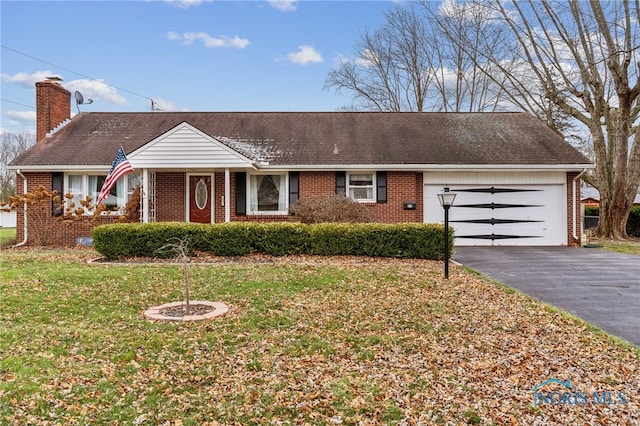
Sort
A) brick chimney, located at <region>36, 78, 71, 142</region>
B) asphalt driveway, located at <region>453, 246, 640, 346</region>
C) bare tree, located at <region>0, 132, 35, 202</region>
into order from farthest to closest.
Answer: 1. bare tree, located at <region>0, 132, 35, 202</region>
2. brick chimney, located at <region>36, 78, 71, 142</region>
3. asphalt driveway, located at <region>453, 246, 640, 346</region>

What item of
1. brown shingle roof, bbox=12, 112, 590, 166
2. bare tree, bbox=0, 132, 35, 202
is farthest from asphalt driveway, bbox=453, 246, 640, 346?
bare tree, bbox=0, 132, 35, 202

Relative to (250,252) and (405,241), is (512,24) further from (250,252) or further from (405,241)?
(250,252)

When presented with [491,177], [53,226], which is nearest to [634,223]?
[491,177]

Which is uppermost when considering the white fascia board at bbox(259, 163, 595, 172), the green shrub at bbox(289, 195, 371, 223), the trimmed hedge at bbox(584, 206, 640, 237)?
the white fascia board at bbox(259, 163, 595, 172)

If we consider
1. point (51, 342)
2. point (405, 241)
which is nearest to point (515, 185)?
point (405, 241)

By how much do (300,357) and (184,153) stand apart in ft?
31.0

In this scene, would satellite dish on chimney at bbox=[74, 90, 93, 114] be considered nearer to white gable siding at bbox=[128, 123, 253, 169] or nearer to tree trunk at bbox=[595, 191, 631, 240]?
white gable siding at bbox=[128, 123, 253, 169]

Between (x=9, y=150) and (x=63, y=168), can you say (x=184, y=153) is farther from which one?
(x=9, y=150)

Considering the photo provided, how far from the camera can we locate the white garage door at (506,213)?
47.6 ft

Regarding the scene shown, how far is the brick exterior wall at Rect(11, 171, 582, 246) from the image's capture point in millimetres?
14203

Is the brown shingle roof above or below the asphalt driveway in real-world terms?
above

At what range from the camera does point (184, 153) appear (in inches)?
497

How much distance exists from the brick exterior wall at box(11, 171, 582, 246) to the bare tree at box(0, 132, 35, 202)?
2410 cm

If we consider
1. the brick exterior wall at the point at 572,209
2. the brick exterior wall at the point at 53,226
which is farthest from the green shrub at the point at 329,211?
the brick exterior wall at the point at 572,209
